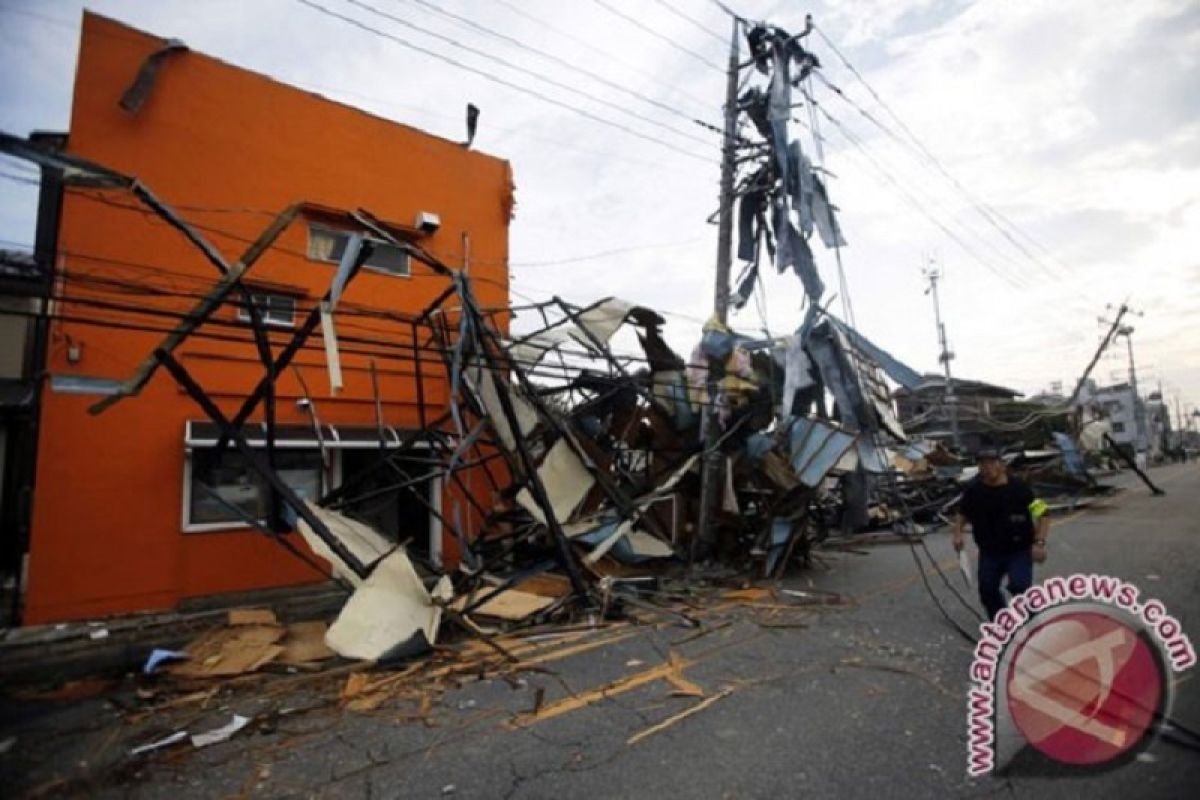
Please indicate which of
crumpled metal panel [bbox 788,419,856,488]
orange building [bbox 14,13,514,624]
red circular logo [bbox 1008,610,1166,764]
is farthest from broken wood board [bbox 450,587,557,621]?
red circular logo [bbox 1008,610,1166,764]

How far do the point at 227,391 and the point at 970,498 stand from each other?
979 cm

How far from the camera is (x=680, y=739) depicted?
403 centimetres

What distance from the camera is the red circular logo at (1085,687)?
3721 millimetres

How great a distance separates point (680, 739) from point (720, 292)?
8.36m

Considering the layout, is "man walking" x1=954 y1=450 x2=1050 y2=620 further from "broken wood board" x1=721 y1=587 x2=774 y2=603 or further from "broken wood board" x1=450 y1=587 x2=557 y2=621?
"broken wood board" x1=450 y1=587 x2=557 y2=621

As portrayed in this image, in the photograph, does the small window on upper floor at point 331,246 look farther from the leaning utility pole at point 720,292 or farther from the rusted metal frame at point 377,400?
the leaning utility pole at point 720,292

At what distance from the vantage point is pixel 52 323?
7.97 m

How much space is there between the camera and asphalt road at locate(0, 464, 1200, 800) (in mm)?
3404

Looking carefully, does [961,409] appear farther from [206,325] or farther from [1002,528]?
[206,325]

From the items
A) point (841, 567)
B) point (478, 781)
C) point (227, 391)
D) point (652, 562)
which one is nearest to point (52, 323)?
point (227, 391)

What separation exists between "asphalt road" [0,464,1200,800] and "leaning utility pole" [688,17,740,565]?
12.4 feet

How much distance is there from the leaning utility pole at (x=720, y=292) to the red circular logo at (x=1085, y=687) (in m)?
5.67

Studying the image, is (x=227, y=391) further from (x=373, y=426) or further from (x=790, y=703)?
(x=790, y=703)

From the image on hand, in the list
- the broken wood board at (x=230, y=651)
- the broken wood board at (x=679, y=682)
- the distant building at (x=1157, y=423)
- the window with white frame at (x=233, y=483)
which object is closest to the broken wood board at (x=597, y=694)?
the broken wood board at (x=679, y=682)
